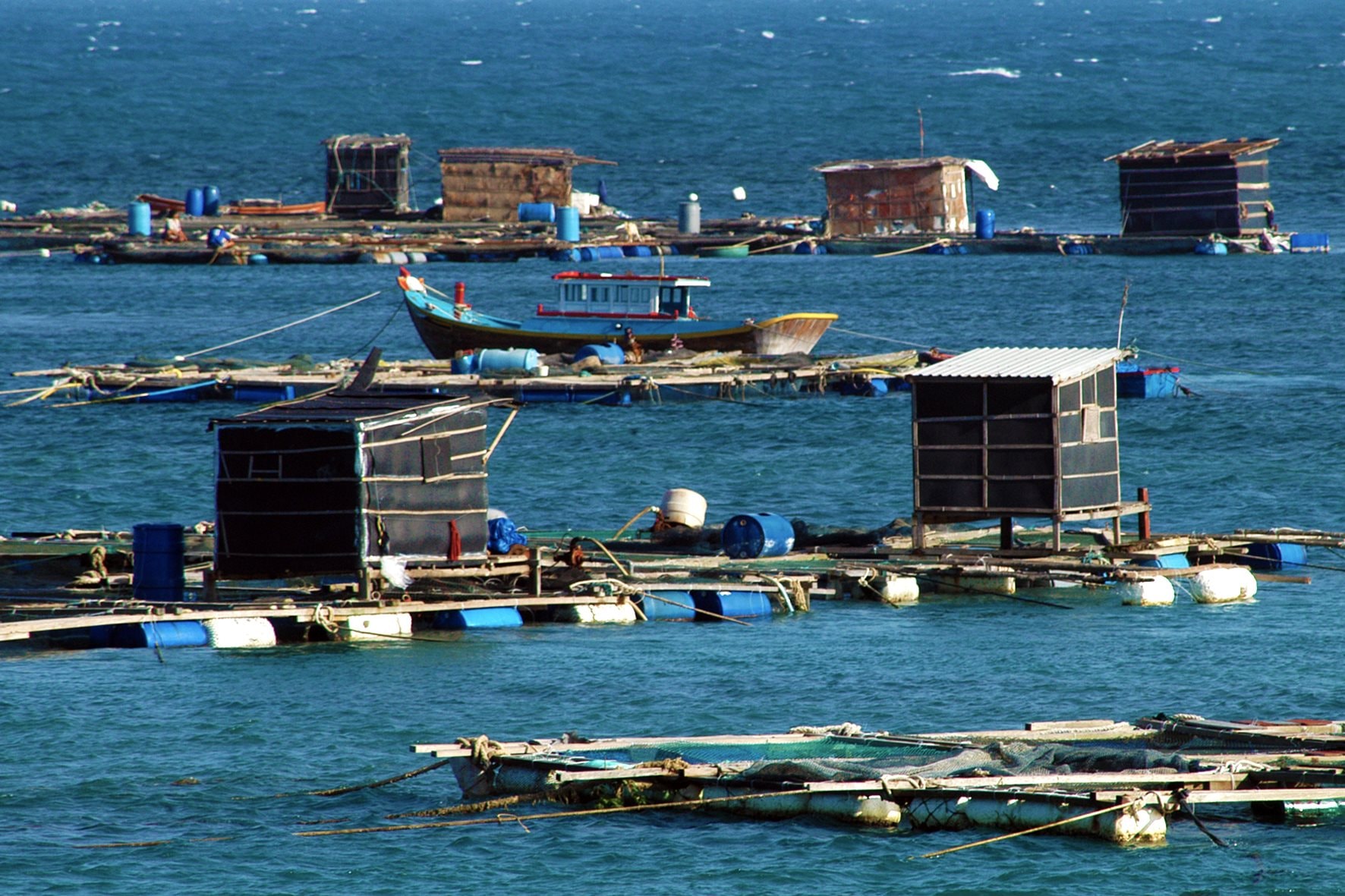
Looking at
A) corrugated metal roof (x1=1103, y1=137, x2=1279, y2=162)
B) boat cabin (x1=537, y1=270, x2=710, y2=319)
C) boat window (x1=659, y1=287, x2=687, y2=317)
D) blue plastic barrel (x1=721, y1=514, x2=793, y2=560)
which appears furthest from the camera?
corrugated metal roof (x1=1103, y1=137, x2=1279, y2=162)

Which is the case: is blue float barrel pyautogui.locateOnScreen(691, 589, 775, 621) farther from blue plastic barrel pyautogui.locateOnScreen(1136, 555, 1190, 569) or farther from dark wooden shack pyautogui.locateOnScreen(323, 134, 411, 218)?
dark wooden shack pyautogui.locateOnScreen(323, 134, 411, 218)

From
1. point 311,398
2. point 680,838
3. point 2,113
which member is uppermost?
point 2,113

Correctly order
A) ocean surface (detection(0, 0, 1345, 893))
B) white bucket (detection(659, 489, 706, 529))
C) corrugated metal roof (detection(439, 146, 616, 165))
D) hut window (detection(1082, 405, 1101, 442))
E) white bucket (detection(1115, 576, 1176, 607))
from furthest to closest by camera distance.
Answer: corrugated metal roof (detection(439, 146, 616, 165))
white bucket (detection(659, 489, 706, 529))
hut window (detection(1082, 405, 1101, 442))
white bucket (detection(1115, 576, 1176, 607))
ocean surface (detection(0, 0, 1345, 893))

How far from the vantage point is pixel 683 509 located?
30.6m

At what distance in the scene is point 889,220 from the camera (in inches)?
3433

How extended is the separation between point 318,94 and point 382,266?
96.3 m

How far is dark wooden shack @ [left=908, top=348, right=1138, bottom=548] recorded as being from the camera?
89.0 ft

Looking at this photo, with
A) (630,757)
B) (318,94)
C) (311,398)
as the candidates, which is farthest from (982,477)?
(318,94)

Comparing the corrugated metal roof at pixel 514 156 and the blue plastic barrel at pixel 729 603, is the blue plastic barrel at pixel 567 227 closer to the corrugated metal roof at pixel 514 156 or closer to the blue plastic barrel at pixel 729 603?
Result: the corrugated metal roof at pixel 514 156

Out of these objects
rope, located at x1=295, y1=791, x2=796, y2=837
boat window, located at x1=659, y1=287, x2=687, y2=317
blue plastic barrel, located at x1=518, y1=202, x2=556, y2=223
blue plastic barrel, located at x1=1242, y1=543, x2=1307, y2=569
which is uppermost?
blue plastic barrel, located at x1=518, y1=202, x2=556, y2=223

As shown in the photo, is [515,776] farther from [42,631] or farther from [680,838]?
[42,631]

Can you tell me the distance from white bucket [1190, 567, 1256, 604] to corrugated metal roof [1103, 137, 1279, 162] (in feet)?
161

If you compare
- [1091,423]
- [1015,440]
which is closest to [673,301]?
[1091,423]

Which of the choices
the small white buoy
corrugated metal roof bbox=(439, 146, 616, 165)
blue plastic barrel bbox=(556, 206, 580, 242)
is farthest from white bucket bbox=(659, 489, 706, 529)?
corrugated metal roof bbox=(439, 146, 616, 165)
